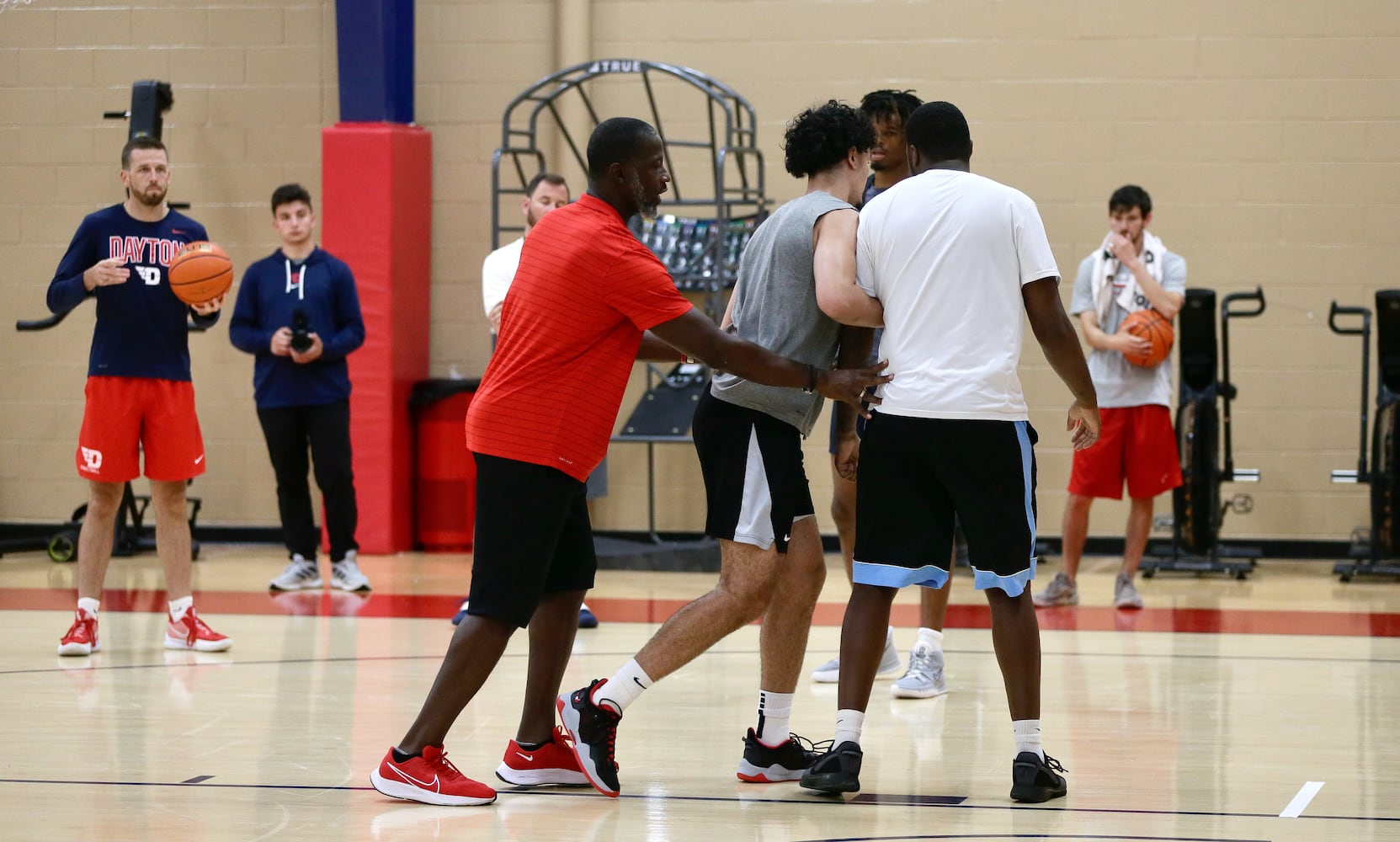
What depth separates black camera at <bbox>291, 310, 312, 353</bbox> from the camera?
7008mm

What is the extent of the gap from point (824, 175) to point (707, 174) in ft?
15.6

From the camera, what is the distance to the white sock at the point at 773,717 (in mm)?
3633

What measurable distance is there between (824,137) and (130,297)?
2.70 metres

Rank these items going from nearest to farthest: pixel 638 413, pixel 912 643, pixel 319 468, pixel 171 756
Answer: pixel 171 756 → pixel 912 643 → pixel 319 468 → pixel 638 413

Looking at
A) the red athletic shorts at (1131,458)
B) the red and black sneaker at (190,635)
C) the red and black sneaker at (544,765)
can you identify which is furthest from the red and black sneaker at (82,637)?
the red athletic shorts at (1131,458)

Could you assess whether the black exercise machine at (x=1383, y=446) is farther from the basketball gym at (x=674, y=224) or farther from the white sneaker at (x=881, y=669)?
the white sneaker at (x=881, y=669)

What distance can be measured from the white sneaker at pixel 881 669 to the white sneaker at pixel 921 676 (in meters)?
0.20

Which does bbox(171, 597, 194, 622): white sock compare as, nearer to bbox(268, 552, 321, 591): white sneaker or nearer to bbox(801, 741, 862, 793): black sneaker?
bbox(268, 552, 321, 591): white sneaker

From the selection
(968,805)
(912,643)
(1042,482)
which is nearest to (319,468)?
(912,643)

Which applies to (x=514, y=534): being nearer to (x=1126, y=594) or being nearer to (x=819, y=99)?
(x=1126, y=594)

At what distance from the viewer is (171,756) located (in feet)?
12.6

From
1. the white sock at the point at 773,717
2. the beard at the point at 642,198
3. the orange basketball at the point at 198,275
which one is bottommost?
the white sock at the point at 773,717

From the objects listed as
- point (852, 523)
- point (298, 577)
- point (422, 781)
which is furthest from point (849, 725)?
point (298, 577)

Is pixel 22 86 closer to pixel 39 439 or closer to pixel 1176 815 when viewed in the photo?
pixel 39 439
